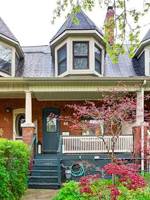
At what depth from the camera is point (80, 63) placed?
34.8ft

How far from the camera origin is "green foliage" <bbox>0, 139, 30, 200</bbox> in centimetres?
497

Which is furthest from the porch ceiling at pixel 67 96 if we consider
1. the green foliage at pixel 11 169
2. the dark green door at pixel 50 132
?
the green foliage at pixel 11 169

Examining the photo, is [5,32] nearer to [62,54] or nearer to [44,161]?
[62,54]

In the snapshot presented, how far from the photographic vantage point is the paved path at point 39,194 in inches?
265

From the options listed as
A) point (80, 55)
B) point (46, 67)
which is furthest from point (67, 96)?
point (46, 67)

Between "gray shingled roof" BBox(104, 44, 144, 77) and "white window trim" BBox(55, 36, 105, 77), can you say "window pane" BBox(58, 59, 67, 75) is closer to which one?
"white window trim" BBox(55, 36, 105, 77)

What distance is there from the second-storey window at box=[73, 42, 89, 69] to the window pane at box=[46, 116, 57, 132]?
2.79m

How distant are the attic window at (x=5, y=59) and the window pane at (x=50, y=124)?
9.29ft

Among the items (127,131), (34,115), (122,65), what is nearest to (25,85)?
(34,115)

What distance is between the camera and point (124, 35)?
3914 millimetres

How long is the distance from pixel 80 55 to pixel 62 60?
2.88 feet

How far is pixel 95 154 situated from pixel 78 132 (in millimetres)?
2093

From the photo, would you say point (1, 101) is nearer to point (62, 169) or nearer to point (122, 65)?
point (62, 169)

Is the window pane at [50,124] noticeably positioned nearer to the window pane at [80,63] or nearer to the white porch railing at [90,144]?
the white porch railing at [90,144]
